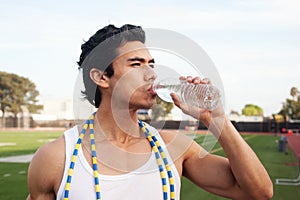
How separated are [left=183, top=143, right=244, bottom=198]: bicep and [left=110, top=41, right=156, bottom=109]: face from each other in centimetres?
32

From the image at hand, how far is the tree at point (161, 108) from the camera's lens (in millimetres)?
1922

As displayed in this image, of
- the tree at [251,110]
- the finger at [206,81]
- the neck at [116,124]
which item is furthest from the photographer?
the tree at [251,110]

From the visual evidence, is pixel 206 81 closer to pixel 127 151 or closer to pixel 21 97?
pixel 127 151

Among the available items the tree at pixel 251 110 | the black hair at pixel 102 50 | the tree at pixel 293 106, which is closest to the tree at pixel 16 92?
the tree at pixel 293 106

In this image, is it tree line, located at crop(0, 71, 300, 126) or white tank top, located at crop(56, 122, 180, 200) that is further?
tree line, located at crop(0, 71, 300, 126)

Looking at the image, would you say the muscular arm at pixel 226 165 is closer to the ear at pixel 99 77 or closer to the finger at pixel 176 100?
the finger at pixel 176 100

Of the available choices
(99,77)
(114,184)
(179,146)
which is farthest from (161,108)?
(114,184)

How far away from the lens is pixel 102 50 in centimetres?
192

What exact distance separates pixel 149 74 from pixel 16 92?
7306 centimetres

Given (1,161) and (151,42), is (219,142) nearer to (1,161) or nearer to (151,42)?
(151,42)

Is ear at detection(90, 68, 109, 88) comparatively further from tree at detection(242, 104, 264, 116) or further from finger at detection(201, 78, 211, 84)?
tree at detection(242, 104, 264, 116)

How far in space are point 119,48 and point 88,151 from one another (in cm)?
43

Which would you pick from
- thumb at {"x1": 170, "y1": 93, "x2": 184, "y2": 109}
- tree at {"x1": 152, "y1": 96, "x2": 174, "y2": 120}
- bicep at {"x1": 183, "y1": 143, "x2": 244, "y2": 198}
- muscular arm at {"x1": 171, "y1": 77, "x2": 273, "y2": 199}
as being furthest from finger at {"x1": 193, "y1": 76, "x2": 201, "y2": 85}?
bicep at {"x1": 183, "y1": 143, "x2": 244, "y2": 198}

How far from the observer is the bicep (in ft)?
6.26
